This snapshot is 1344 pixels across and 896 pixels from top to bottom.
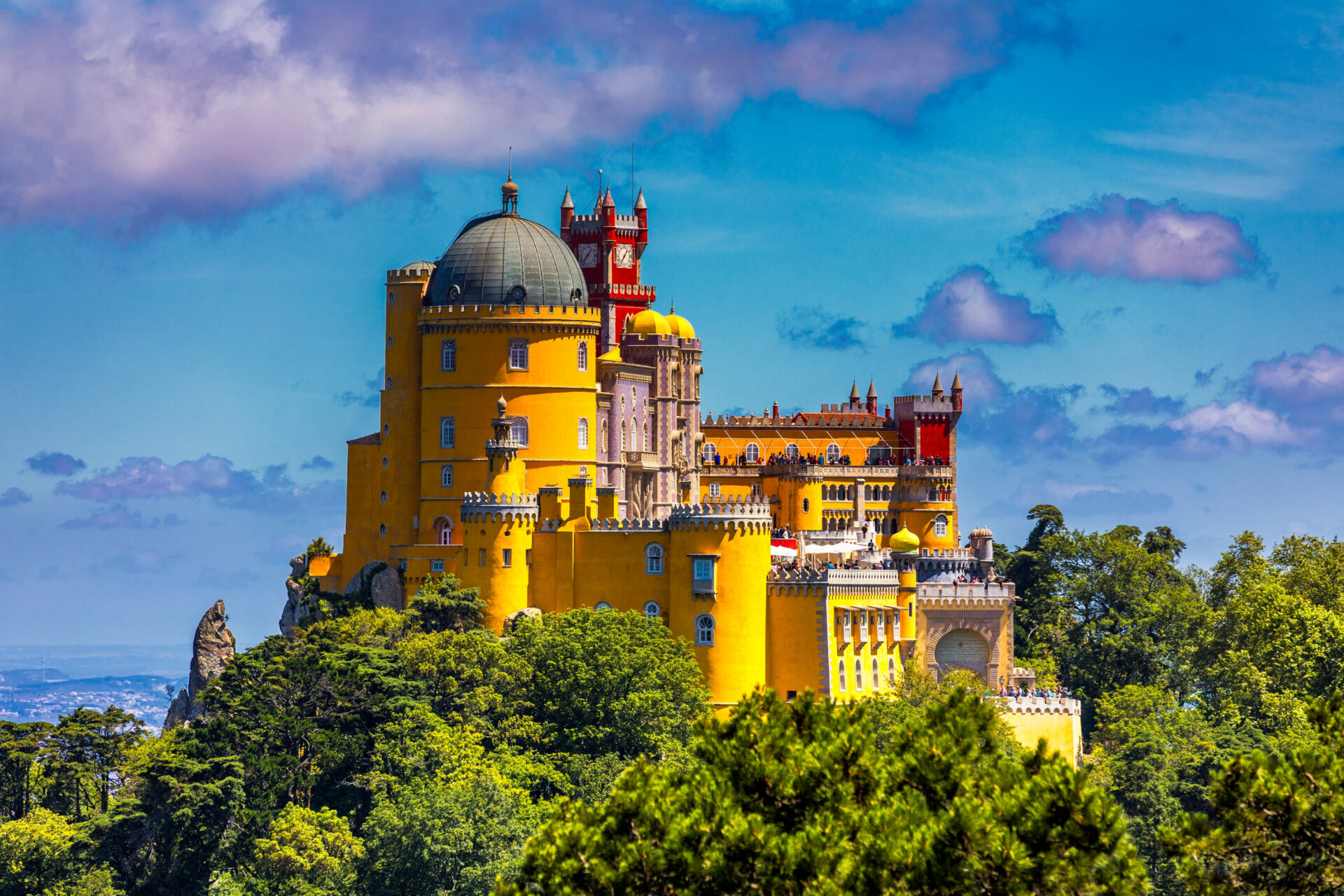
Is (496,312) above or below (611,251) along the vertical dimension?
below

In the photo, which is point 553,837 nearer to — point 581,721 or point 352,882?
point 352,882

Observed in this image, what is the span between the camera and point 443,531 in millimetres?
101500

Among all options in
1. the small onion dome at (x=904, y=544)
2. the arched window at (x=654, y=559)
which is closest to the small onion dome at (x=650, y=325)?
the small onion dome at (x=904, y=544)

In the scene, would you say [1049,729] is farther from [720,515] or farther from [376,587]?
[376,587]

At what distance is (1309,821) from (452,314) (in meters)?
63.5

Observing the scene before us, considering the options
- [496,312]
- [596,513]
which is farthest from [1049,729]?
[496,312]

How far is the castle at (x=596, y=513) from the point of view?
306 feet

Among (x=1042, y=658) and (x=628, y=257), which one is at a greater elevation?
(x=628, y=257)

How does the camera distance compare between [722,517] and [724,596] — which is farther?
[722,517]

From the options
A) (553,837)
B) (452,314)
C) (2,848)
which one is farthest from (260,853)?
(553,837)

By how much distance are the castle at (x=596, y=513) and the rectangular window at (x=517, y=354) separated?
9cm

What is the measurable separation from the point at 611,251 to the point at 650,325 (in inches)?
403

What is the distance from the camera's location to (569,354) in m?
103

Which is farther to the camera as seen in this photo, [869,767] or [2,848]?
[2,848]
